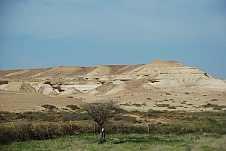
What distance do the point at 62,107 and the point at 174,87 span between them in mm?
42116

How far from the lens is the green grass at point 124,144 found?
56.9 feet

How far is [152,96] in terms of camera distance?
210ft

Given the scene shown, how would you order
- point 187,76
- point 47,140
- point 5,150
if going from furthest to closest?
point 187,76
point 47,140
point 5,150

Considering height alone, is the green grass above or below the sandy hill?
below

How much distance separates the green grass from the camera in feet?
56.9

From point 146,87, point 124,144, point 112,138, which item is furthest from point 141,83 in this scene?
point 124,144

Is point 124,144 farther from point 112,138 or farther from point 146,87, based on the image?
point 146,87

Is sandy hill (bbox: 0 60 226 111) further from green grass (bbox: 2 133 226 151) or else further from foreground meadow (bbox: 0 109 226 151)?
green grass (bbox: 2 133 226 151)

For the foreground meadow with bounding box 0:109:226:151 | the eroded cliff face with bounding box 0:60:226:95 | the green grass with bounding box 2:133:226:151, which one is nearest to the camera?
the green grass with bounding box 2:133:226:151

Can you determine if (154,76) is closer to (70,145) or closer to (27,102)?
(27,102)

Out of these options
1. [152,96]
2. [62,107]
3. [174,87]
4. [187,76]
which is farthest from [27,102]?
[187,76]

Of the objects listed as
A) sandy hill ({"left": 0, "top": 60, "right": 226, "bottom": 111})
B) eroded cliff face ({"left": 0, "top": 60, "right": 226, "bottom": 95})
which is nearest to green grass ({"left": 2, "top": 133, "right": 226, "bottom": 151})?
sandy hill ({"left": 0, "top": 60, "right": 226, "bottom": 111})

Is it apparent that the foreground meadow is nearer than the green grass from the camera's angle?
No

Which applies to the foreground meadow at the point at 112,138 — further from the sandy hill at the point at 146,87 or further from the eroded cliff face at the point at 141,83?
the eroded cliff face at the point at 141,83
